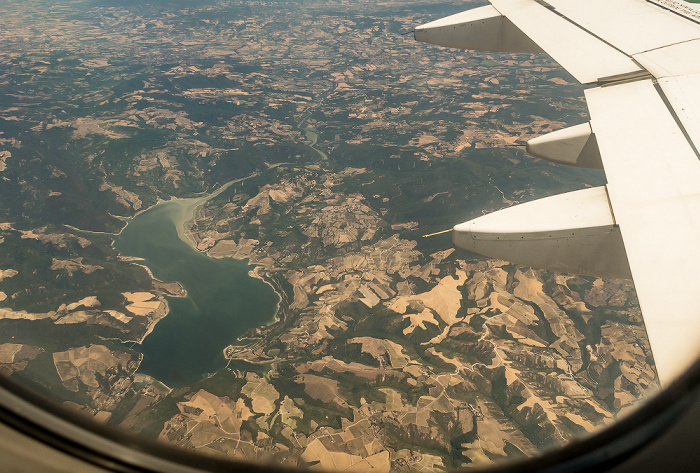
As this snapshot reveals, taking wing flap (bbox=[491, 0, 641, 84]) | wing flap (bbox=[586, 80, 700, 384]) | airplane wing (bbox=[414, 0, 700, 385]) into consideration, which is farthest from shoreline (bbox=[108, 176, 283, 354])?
wing flap (bbox=[586, 80, 700, 384])

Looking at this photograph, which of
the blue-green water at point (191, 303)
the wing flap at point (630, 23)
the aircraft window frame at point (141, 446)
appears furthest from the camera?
the blue-green water at point (191, 303)

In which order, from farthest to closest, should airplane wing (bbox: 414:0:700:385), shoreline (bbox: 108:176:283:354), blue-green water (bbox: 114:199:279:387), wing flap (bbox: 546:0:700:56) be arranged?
shoreline (bbox: 108:176:283:354)
blue-green water (bbox: 114:199:279:387)
wing flap (bbox: 546:0:700:56)
airplane wing (bbox: 414:0:700:385)

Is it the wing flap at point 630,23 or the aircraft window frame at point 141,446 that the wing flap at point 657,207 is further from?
the wing flap at point 630,23

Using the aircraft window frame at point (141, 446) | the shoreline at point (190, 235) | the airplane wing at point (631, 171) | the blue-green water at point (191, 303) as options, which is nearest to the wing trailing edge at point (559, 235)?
the airplane wing at point (631, 171)

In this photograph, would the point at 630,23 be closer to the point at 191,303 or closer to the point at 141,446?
the point at 141,446

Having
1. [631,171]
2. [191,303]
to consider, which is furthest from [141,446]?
[191,303]

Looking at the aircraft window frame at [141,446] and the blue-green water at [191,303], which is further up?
the aircraft window frame at [141,446]

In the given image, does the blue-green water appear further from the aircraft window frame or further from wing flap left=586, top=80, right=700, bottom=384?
the aircraft window frame
